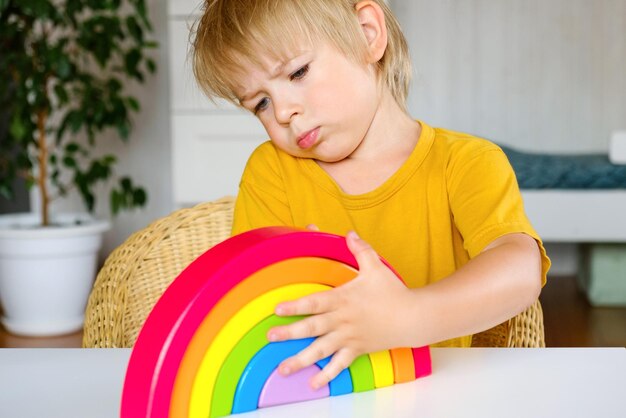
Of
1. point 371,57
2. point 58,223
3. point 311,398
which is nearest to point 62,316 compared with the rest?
point 58,223

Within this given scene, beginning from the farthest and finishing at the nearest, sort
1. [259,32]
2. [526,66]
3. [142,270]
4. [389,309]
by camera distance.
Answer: [526,66]
[142,270]
[259,32]
[389,309]

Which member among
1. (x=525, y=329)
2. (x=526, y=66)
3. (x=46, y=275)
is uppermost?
(x=526, y=66)

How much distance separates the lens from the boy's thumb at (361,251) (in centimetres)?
55

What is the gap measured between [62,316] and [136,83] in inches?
53.3

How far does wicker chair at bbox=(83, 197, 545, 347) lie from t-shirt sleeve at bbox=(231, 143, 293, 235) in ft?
0.40

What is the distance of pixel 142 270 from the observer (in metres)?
1.11

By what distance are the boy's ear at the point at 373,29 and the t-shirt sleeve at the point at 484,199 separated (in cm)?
15

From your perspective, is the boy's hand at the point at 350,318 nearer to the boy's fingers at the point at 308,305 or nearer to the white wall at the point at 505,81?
the boy's fingers at the point at 308,305

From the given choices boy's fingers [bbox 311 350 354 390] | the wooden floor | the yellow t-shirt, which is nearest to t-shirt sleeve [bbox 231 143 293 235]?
the yellow t-shirt

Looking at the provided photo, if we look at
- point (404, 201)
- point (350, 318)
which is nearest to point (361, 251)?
point (350, 318)

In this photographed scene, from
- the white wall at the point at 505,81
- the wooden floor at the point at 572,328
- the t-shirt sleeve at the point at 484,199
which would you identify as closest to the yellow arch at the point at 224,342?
the t-shirt sleeve at the point at 484,199

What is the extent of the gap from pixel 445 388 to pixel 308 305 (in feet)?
0.35

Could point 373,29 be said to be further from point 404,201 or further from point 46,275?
point 46,275

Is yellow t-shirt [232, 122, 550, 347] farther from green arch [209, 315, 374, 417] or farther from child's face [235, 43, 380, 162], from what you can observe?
green arch [209, 315, 374, 417]
